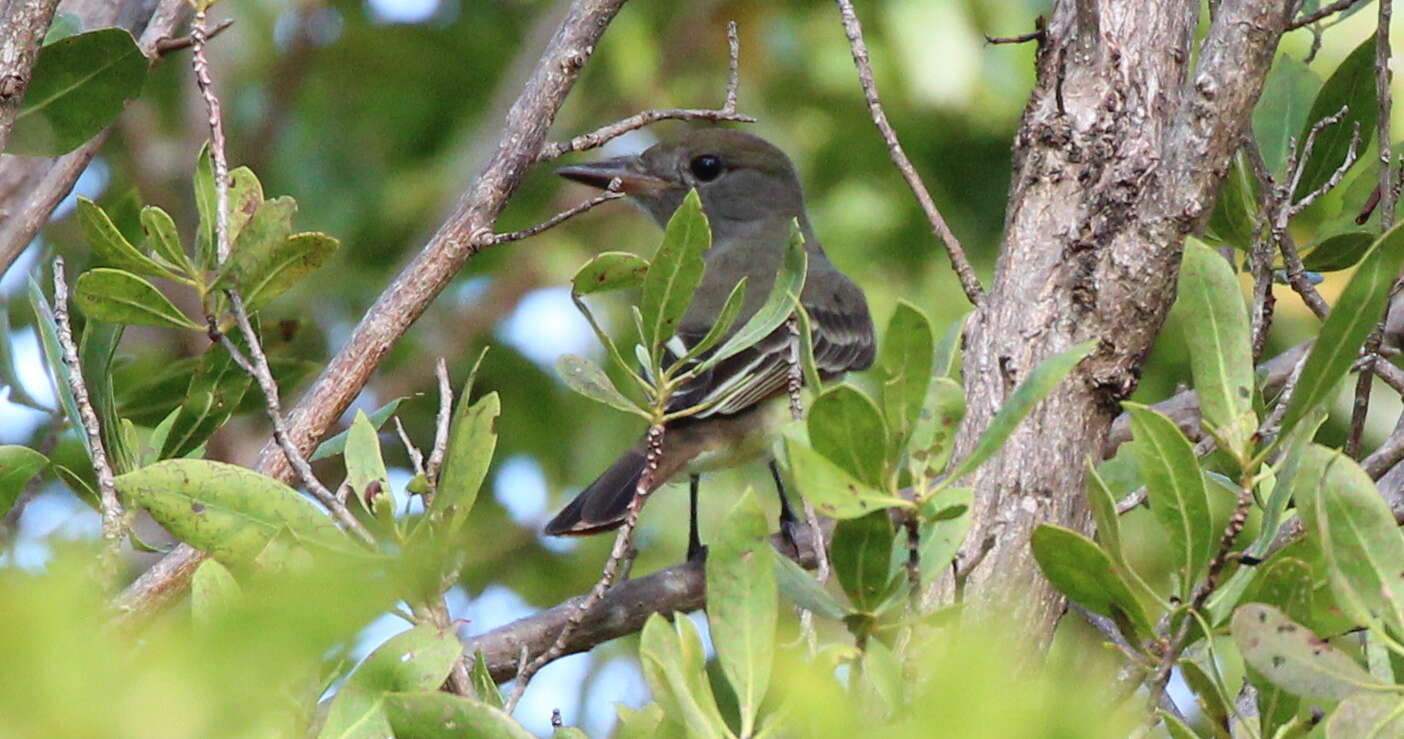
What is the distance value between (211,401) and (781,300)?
34.2 inches

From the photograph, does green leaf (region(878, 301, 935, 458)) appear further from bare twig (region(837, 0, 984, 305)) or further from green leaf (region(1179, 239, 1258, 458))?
bare twig (region(837, 0, 984, 305))

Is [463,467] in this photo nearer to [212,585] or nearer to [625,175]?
[212,585]

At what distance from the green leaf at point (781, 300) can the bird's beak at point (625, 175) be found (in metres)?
2.88

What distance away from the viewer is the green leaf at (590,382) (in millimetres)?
1796

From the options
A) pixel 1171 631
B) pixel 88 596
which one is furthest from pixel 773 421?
pixel 88 596

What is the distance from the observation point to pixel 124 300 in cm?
196

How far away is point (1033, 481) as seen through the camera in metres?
2.04

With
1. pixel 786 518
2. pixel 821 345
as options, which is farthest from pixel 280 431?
pixel 821 345

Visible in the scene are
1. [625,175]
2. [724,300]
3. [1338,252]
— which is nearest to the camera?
[1338,252]

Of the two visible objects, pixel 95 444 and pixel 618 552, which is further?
pixel 95 444

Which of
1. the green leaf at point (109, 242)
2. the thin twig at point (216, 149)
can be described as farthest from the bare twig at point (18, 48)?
the thin twig at point (216, 149)

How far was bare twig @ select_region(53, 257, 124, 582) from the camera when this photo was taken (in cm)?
175

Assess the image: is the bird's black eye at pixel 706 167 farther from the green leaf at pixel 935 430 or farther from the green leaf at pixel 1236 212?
the green leaf at pixel 935 430

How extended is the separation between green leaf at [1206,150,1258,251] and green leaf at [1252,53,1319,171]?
0.29 feet
